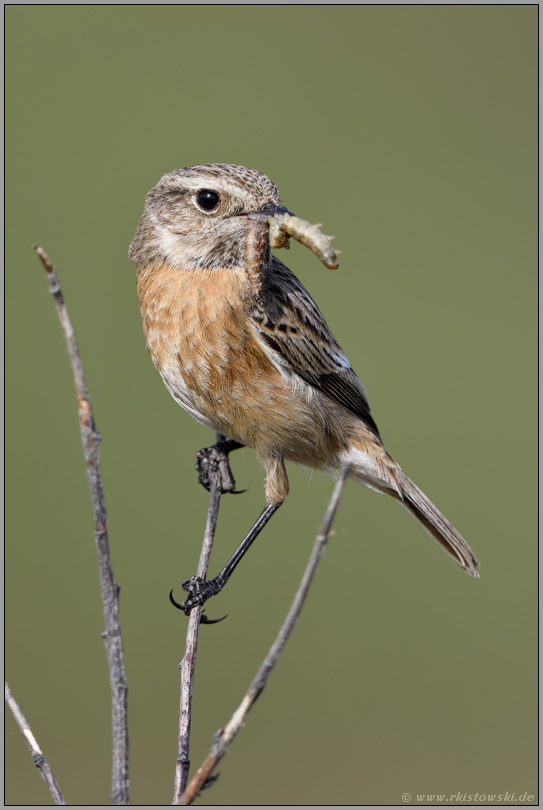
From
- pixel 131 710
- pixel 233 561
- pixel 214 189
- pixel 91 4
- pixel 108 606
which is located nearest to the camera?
pixel 108 606

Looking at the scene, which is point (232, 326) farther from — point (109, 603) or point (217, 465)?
point (109, 603)

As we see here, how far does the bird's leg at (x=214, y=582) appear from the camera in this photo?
12.8 feet

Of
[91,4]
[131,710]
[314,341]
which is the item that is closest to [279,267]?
[314,341]

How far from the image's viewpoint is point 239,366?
414 cm

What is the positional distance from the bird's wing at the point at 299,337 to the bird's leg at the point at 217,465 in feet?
2.57

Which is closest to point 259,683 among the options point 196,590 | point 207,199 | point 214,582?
point 196,590

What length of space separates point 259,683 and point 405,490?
3.30 metres

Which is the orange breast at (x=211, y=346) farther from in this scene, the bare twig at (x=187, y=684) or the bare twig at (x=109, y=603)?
the bare twig at (x=109, y=603)

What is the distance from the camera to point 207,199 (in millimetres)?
4086

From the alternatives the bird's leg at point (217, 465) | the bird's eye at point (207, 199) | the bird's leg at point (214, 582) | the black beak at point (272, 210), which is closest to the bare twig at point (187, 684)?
the bird's leg at point (214, 582)

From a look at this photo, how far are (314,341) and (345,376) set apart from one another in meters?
0.42

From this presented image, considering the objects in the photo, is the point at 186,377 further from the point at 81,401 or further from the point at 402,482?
the point at 81,401

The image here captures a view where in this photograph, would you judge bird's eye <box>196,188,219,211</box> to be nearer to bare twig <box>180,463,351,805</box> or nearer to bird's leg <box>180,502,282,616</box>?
bird's leg <box>180,502,282,616</box>

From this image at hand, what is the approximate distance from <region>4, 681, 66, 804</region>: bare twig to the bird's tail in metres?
2.87
